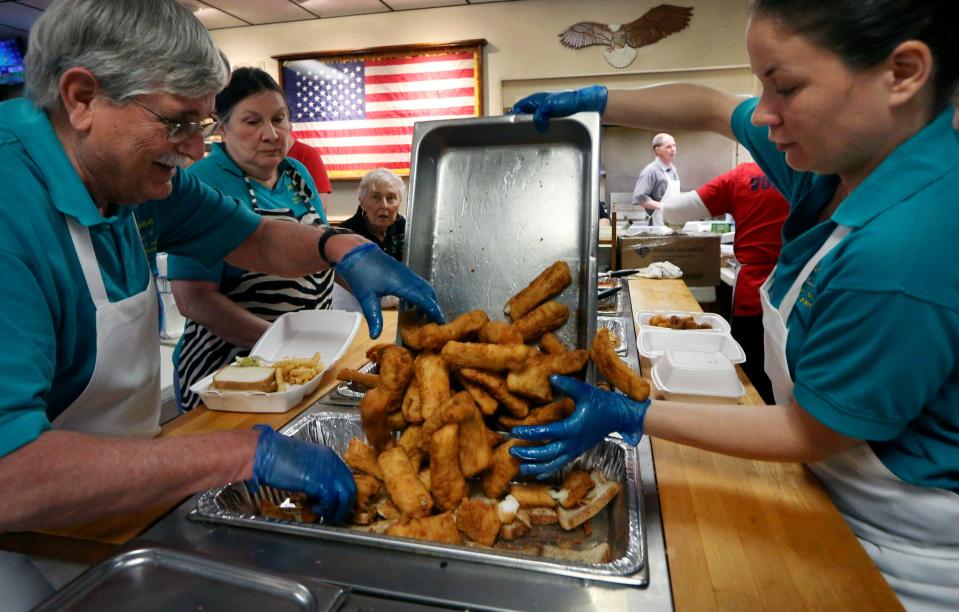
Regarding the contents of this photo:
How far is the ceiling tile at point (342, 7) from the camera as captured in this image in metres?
6.69

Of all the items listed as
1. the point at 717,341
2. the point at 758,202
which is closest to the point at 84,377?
the point at 717,341

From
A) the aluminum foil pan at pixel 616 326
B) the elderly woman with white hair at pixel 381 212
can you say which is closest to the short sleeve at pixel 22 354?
the aluminum foil pan at pixel 616 326

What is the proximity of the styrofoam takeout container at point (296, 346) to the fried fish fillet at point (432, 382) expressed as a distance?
1.66ft

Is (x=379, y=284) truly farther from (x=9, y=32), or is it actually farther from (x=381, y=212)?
(x=9, y=32)

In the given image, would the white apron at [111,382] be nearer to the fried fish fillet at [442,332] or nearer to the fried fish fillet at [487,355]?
the fried fish fillet at [442,332]

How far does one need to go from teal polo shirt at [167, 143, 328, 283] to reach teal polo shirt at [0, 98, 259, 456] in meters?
0.53

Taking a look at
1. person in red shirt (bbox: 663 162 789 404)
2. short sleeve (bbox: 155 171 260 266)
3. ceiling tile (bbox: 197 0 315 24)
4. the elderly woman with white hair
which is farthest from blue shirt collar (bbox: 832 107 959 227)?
ceiling tile (bbox: 197 0 315 24)

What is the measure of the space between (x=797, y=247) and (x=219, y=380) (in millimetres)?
1655

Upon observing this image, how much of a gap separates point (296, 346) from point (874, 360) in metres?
1.83

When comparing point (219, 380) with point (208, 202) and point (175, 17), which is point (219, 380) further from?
point (175, 17)

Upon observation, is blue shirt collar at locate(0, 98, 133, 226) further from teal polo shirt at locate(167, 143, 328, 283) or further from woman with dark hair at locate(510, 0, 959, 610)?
woman with dark hair at locate(510, 0, 959, 610)

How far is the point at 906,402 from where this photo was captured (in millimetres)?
938

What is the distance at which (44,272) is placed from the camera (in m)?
1.06

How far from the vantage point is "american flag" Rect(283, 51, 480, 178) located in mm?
7004
